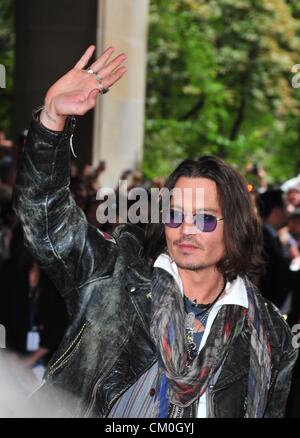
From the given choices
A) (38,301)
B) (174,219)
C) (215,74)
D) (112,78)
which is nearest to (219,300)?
(174,219)

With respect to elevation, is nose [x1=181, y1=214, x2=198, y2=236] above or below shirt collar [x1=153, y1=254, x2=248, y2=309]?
above

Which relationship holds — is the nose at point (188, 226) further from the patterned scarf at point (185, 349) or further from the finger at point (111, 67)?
the finger at point (111, 67)

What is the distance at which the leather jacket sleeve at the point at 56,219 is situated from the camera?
3143mm

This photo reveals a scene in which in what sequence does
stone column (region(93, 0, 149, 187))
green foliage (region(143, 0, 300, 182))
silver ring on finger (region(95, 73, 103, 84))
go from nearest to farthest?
silver ring on finger (region(95, 73, 103, 84)) < stone column (region(93, 0, 149, 187)) < green foliage (region(143, 0, 300, 182))

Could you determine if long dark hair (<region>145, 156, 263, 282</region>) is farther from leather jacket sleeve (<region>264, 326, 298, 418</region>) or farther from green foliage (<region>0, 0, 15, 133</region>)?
green foliage (<region>0, 0, 15, 133</region>)

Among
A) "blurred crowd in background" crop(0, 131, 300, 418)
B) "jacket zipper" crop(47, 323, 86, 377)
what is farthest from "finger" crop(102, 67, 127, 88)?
"blurred crowd in background" crop(0, 131, 300, 418)

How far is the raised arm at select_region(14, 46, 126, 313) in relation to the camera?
3133mm

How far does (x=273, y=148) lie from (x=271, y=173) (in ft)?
2.54

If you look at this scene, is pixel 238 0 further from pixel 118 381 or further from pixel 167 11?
pixel 118 381

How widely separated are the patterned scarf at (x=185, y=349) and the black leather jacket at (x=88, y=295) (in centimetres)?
4

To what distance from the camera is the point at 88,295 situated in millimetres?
3361

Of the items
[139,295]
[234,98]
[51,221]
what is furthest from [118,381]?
[234,98]

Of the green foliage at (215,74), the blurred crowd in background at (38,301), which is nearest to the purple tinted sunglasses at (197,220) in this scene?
the blurred crowd in background at (38,301)

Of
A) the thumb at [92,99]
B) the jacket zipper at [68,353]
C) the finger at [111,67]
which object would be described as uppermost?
the finger at [111,67]
